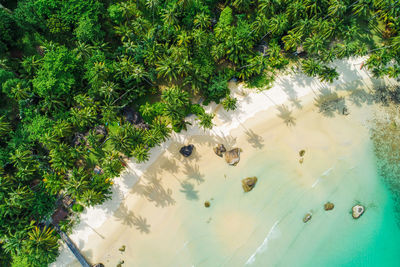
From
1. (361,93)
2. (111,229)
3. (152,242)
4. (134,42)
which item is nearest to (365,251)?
(361,93)

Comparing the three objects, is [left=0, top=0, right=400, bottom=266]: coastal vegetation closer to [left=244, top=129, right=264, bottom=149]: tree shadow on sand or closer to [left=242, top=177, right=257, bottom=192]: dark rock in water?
[left=244, top=129, right=264, bottom=149]: tree shadow on sand

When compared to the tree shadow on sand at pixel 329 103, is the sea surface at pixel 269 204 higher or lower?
lower

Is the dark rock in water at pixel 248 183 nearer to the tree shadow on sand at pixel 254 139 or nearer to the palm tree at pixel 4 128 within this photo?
the tree shadow on sand at pixel 254 139

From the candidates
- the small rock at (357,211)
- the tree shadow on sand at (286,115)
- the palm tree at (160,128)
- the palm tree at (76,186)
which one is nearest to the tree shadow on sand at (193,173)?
the palm tree at (160,128)

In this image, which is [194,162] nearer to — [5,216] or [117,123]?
[117,123]

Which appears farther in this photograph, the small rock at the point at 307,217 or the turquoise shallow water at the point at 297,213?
the small rock at the point at 307,217

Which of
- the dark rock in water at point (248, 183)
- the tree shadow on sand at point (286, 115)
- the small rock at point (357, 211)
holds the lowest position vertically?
the dark rock in water at point (248, 183)

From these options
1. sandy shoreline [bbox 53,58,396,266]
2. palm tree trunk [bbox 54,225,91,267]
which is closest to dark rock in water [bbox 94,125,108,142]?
sandy shoreline [bbox 53,58,396,266]
